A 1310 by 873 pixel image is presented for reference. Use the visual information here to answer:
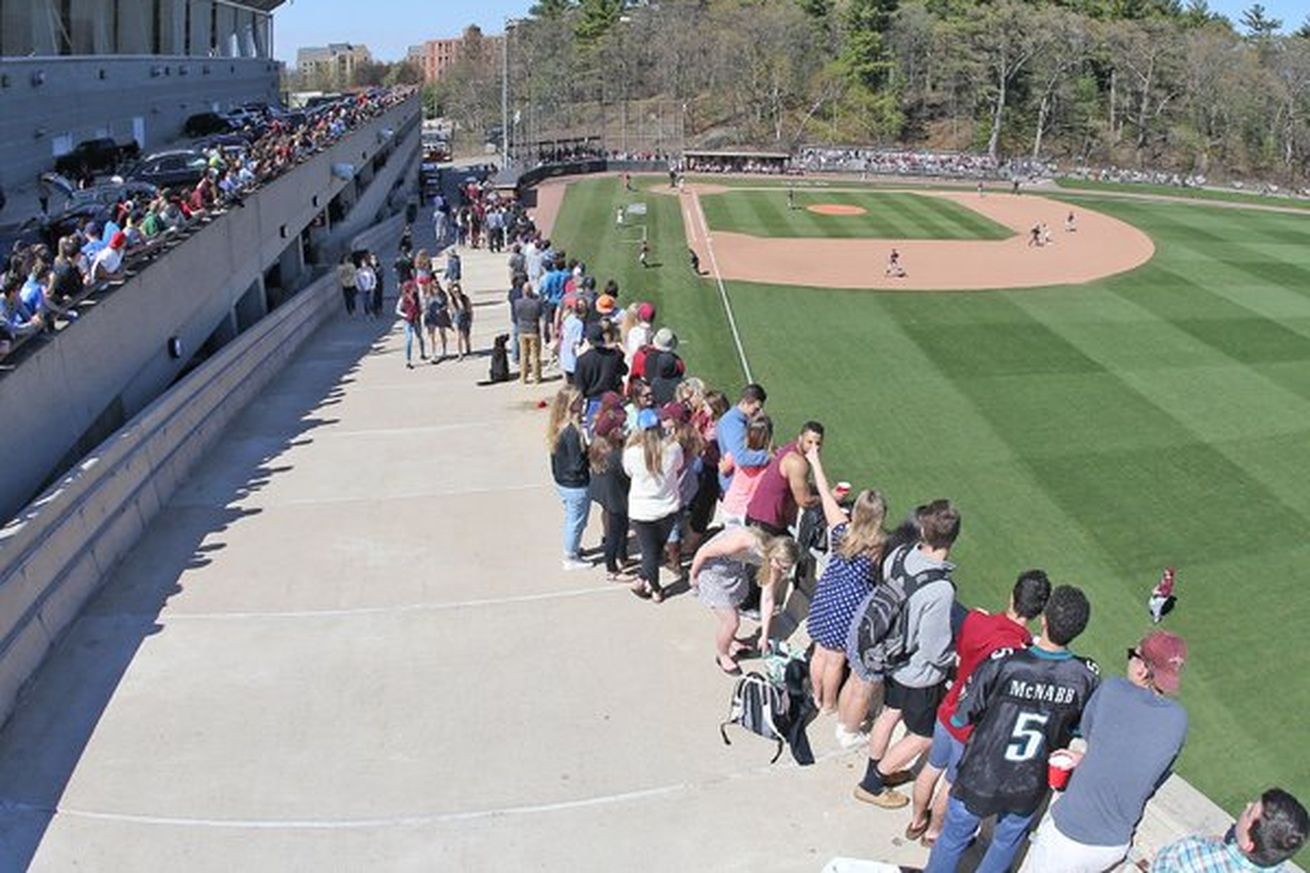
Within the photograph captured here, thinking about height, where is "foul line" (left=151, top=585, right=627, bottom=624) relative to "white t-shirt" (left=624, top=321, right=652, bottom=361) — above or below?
below

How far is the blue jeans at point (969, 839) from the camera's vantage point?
17.7 ft

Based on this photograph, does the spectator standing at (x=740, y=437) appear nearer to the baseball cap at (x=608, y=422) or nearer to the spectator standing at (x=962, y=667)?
the baseball cap at (x=608, y=422)

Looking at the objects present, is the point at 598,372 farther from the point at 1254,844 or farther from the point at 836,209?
the point at 836,209

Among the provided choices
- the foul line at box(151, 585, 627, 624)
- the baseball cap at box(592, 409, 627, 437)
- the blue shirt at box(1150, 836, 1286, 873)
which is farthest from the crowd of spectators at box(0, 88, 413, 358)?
the blue shirt at box(1150, 836, 1286, 873)

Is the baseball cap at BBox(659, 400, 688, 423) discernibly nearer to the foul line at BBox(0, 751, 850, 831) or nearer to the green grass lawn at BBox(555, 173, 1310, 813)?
the foul line at BBox(0, 751, 850, 831)

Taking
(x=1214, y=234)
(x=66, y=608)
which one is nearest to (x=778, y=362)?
(x=66, y=608)

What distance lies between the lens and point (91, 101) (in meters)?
33.5

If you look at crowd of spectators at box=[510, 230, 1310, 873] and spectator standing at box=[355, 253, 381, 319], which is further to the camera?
spectator standing at box=[355, 253, 381, 319]

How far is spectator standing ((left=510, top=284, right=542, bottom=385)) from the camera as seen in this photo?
53.2ft

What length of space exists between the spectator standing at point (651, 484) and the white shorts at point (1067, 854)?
13.7 feet

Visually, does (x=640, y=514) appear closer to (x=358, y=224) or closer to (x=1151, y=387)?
(x=1151, y=387)

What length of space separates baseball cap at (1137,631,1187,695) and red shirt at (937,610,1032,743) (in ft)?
2.41

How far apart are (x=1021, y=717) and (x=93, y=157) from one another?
107 feet

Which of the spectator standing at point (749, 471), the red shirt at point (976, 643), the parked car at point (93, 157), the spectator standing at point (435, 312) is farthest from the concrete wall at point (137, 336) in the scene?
the red shirt at point (976, 643)
